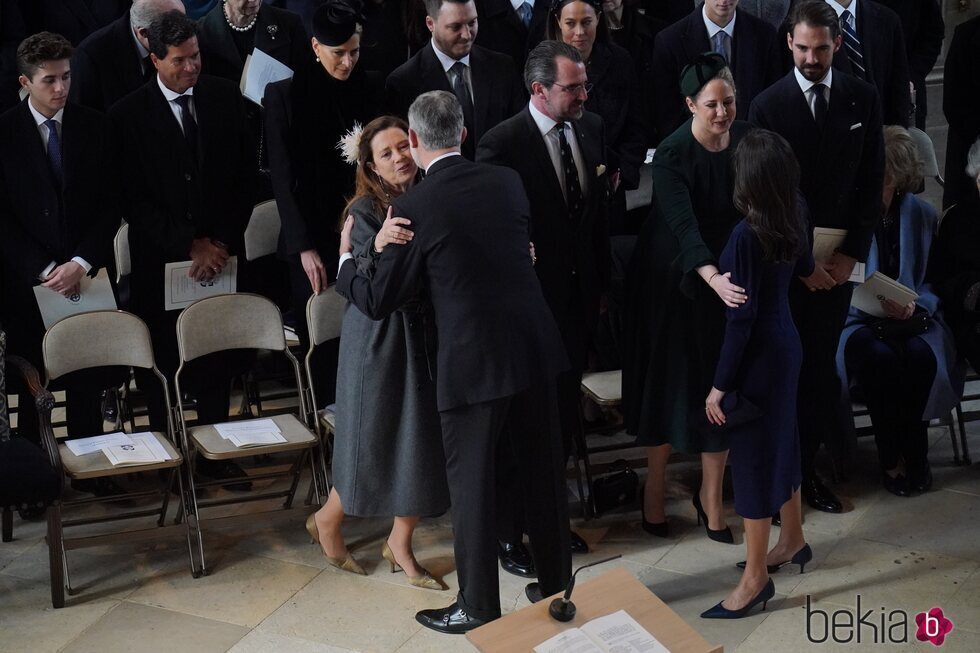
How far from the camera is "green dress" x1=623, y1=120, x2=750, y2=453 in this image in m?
5.11

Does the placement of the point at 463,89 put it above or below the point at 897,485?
above

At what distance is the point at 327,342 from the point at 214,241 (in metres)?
0.68

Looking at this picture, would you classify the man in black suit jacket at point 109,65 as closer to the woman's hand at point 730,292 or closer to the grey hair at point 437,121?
the grey hair at point 437,121

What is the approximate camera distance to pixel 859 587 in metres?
5.02

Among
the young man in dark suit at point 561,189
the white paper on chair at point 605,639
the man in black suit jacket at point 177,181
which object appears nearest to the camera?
the white paper on chair at point 605,639

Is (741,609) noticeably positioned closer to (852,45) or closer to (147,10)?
(852,45)

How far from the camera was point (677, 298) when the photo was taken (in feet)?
17.3

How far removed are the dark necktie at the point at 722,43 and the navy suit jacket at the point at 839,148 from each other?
85 cm

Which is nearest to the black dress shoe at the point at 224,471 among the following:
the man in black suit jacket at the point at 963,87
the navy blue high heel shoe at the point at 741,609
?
the navy blue high heel shoe at the point at 741,609

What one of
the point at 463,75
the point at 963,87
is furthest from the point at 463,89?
the point at 963,87

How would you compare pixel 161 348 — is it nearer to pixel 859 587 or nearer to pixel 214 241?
pixel 214 241

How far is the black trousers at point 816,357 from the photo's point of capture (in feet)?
18.5

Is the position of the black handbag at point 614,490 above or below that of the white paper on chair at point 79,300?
below

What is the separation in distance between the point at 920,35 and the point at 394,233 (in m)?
4.46
